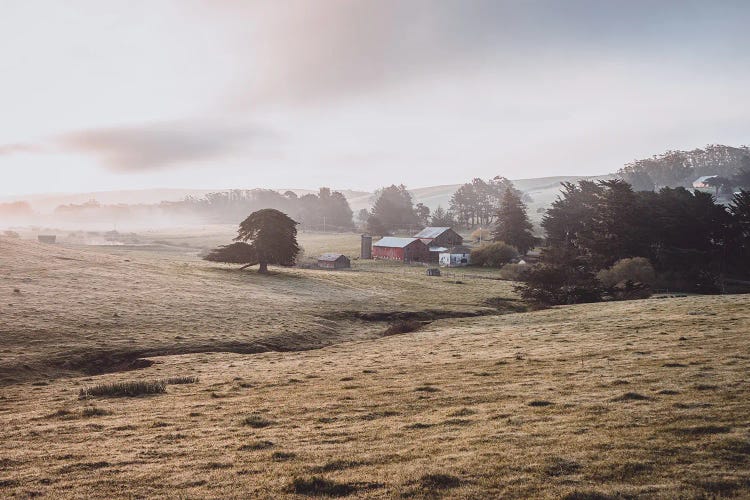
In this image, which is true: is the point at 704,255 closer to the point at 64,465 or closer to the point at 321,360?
the point at 321,360

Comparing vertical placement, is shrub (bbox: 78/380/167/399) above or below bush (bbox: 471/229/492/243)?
below

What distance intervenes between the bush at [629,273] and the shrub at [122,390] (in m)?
61.7

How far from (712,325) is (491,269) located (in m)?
79.0

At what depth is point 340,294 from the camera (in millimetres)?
62688

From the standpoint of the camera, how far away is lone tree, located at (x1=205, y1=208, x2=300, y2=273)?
78.1 meters

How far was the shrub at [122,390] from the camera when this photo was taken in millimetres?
20844

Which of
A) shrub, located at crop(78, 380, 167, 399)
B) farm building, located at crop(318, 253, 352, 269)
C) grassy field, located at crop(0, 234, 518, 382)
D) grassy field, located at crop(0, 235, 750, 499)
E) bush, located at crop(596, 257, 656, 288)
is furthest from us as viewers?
farm building, located at crop(318, 253, 352, 269)

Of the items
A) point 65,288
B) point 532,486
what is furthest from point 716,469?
point 65,288

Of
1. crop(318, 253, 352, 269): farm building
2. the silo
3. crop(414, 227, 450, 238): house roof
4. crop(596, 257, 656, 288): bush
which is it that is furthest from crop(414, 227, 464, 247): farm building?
crop(596, 257, 656, 288): bush

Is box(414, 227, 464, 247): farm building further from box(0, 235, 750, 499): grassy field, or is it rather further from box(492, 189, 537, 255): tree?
box(0, 235, 750, 499): grassy field

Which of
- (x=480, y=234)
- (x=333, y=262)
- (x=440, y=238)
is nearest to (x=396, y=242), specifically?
(x=440, y=238)

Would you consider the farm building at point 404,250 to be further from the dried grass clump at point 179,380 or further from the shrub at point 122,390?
the shrub at point 122,390

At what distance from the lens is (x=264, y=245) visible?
77.9 metres

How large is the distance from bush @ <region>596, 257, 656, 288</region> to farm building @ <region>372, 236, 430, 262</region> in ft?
187
